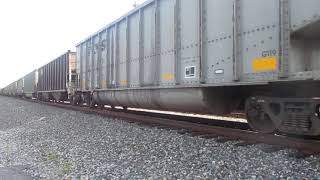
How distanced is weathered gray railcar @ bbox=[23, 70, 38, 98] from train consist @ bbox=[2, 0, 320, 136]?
70.4 feet

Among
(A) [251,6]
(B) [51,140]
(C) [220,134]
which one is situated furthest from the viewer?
(B) [51,140]

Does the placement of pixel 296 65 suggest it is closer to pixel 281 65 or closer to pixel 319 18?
pixel 281 65

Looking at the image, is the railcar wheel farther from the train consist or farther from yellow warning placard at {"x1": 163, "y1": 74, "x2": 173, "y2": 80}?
yellow warning placard at {"x1": 163, "y1": 74, "x2": 173, "y2": 80}

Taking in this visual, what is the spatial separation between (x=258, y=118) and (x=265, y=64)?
1127mm

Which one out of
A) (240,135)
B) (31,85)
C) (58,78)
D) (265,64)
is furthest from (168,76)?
(31,85)

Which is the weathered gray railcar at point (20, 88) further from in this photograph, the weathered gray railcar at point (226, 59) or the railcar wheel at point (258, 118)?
the railcar wheel at point (258, 118)

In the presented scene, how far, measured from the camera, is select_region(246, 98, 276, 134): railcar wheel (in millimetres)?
5883

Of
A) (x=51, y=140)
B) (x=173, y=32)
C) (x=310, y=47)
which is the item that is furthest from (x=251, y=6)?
(x=51, y=140)

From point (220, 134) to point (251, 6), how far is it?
8.31 ft

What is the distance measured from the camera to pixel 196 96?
7.22 metres

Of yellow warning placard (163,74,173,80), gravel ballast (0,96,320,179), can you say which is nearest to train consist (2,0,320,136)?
yellow warning placard (163,74,173,80)

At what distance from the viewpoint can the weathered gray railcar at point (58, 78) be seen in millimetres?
19188

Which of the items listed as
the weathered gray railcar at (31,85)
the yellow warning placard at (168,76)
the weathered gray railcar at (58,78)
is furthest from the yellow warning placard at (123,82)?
the weathered gray railcar at (31,85)

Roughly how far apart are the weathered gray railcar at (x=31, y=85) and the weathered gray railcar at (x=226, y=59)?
22233 mm
